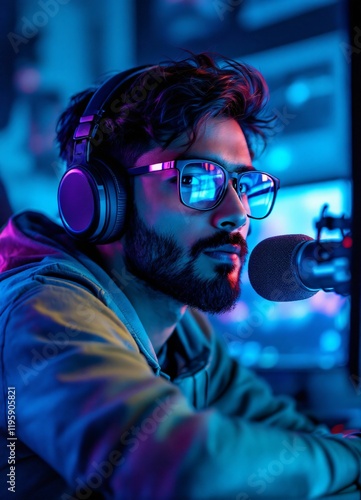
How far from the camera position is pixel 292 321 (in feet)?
5.36

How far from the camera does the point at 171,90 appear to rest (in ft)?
3.38

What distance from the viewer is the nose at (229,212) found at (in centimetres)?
94

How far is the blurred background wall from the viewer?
5.22 ft

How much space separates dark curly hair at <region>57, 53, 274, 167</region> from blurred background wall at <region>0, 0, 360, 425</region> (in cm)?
→ 53

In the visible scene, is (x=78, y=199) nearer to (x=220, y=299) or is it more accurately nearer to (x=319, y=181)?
(x=220, y=299)

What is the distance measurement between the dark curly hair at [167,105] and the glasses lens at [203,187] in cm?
9

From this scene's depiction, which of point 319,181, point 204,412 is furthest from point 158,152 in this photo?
point 319,181

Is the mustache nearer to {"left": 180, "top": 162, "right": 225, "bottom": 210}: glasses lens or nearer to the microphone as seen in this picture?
{"left": 180, "top": 162, "right": 225, "bottom": 210}: glasses lens
